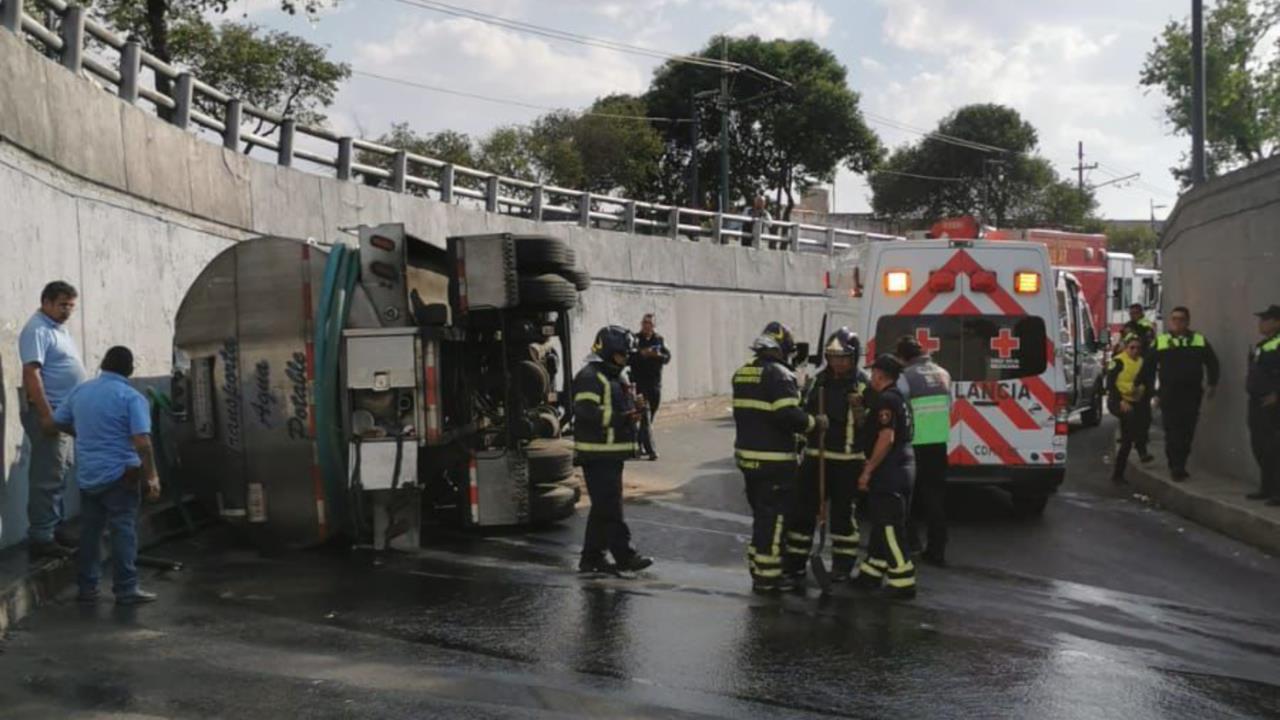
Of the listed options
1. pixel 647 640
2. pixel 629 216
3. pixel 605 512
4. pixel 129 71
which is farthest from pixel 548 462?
pixel 629 216

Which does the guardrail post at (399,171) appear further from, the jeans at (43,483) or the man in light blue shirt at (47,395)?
the jeans at (43,483)

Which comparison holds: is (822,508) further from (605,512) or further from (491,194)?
(491,194)

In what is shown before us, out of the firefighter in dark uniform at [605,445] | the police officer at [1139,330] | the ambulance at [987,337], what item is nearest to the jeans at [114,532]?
the firefighter in dark uniform at [605,445]

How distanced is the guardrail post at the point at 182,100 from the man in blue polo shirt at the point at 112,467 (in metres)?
6.18

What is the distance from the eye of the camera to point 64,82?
962 cm

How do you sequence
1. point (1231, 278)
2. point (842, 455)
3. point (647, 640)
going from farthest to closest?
1. point (1231, 278)
2. point (842, 455)
3. point (647, 640)

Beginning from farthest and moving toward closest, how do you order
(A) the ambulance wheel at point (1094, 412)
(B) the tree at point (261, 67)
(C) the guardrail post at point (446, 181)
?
(B) the tree at point (261, 67) → (A) the ambulance wheel at point (1094, 412) → (C) the guardrail post at point (446, 181)

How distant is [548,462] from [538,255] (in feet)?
5.78

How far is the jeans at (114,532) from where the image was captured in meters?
7.23

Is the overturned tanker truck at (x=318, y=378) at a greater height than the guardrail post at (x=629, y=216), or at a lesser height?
lesser

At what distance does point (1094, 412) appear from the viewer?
20.2 m

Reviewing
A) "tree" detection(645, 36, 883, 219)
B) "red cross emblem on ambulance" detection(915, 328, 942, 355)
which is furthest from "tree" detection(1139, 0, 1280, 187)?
"red cross emblem on ambulance" detection(915, 328, 942, 355)

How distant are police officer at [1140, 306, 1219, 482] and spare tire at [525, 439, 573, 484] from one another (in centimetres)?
626

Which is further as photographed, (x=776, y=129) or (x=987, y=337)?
(x=776, y=129)
